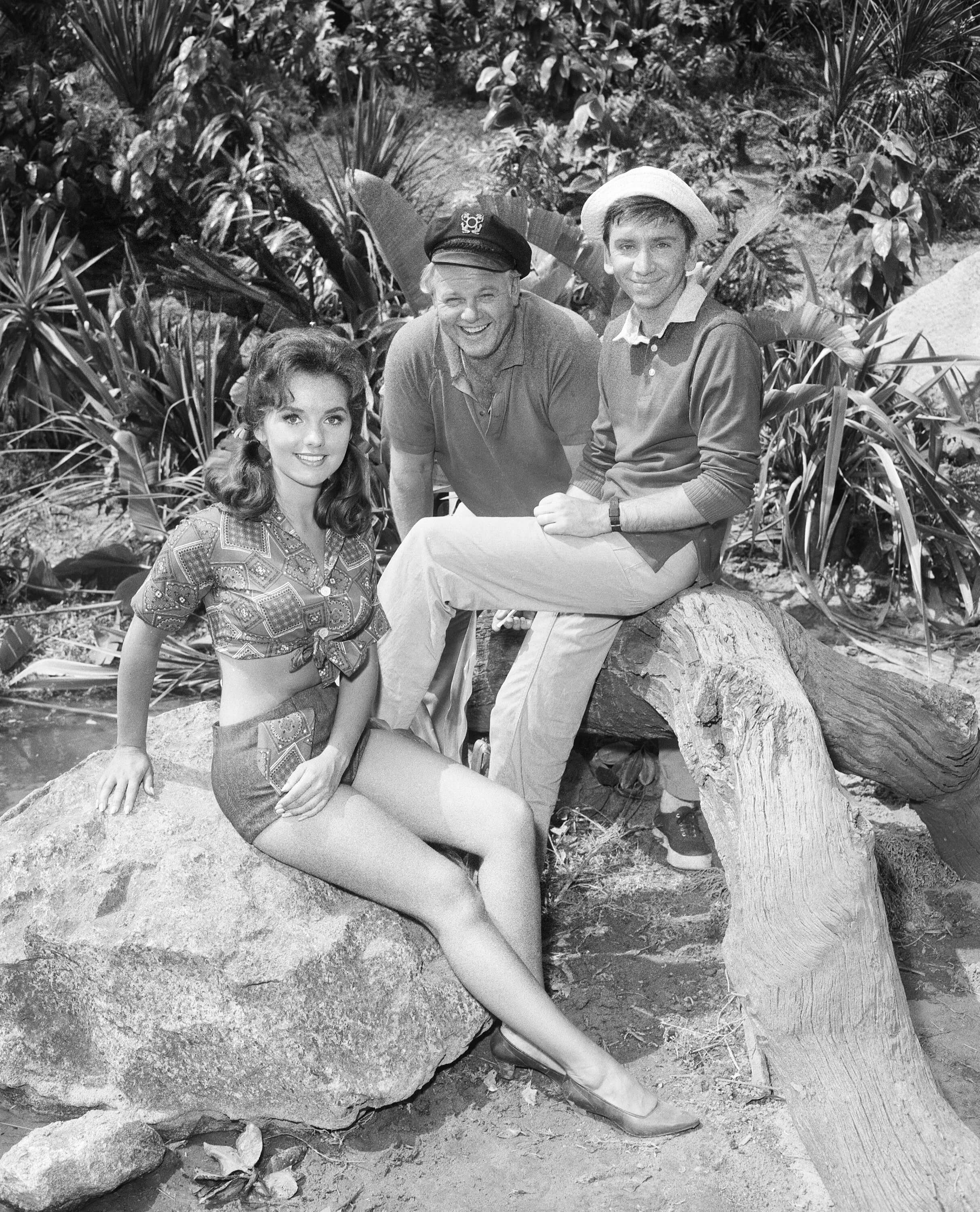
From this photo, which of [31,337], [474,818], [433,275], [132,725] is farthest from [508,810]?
[31,337]

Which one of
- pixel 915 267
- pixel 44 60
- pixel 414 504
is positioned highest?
pixel 44 60

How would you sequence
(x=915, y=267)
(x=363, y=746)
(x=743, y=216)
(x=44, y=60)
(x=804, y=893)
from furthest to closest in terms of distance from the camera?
1. (x=44, y=60)
2. (x=743, y=216)
3. (x=915, y=267)
4. (x=363, y=746)
5. (x=804, y=893)

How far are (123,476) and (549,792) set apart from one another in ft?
9.47

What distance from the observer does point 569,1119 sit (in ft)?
8.73

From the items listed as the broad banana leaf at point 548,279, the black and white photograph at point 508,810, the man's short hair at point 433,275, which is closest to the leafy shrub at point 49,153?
the black and white photograph at point 508,810

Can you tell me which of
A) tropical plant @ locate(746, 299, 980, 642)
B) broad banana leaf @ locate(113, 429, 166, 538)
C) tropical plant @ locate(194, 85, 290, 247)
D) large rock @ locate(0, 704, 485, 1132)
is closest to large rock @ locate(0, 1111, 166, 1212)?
large rock @ locate(0, 704, 485, 1132)

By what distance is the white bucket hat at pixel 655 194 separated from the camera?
2.83m

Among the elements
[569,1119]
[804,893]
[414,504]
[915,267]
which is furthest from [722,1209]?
[915,267]

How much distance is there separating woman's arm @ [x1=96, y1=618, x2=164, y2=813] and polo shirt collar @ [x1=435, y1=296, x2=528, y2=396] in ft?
3.47

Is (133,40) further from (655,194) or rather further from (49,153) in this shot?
(655,194)

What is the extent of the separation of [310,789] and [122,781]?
0.52m

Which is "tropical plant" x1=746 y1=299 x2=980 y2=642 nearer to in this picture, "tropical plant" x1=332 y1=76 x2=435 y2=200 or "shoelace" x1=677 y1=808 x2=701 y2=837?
"shoelace" x1=677 y1=808 x2=701 y2=837

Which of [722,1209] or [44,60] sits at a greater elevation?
[44,60]

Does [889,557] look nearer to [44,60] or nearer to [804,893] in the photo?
[804,893]
